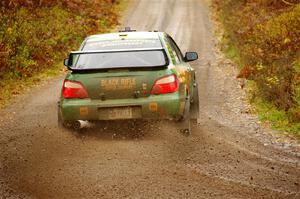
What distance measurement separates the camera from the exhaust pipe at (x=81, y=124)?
27.3ft

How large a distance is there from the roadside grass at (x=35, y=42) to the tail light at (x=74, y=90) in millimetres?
5262

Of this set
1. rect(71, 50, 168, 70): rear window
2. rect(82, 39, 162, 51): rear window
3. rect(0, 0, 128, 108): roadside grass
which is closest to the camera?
rect(71, 50, 168, 70): rear window

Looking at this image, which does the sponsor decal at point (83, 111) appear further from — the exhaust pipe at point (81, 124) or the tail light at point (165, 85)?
the tail light at point (165, 85)

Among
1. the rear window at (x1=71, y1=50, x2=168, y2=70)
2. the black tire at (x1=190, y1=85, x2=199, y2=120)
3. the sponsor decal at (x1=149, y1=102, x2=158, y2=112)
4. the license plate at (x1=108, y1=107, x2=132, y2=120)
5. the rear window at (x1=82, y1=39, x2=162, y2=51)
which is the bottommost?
the black tire at (x1=190, y1=85, x2=199, y2=120)

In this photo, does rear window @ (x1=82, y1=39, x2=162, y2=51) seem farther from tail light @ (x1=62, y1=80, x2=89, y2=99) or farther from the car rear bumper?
the car rear bumper

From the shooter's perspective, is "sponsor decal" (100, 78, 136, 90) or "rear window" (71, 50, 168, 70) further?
"rear window" (71, 50, 168, 70)

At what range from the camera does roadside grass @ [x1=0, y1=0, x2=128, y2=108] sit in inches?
622

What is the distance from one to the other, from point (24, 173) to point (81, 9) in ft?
71.1

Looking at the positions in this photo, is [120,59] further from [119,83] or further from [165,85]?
[165,85]

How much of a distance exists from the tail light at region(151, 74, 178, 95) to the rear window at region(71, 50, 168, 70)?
0.23m

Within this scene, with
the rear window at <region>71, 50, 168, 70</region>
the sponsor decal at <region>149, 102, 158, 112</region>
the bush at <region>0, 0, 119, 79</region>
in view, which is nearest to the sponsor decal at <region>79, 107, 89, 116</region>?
the rear window at <region>71, 50, 168, 70</region>

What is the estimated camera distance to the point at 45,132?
9078mm

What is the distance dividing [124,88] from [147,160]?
1.22 metres

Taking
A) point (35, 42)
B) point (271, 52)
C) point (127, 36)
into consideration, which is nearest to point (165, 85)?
point (127, 36)
